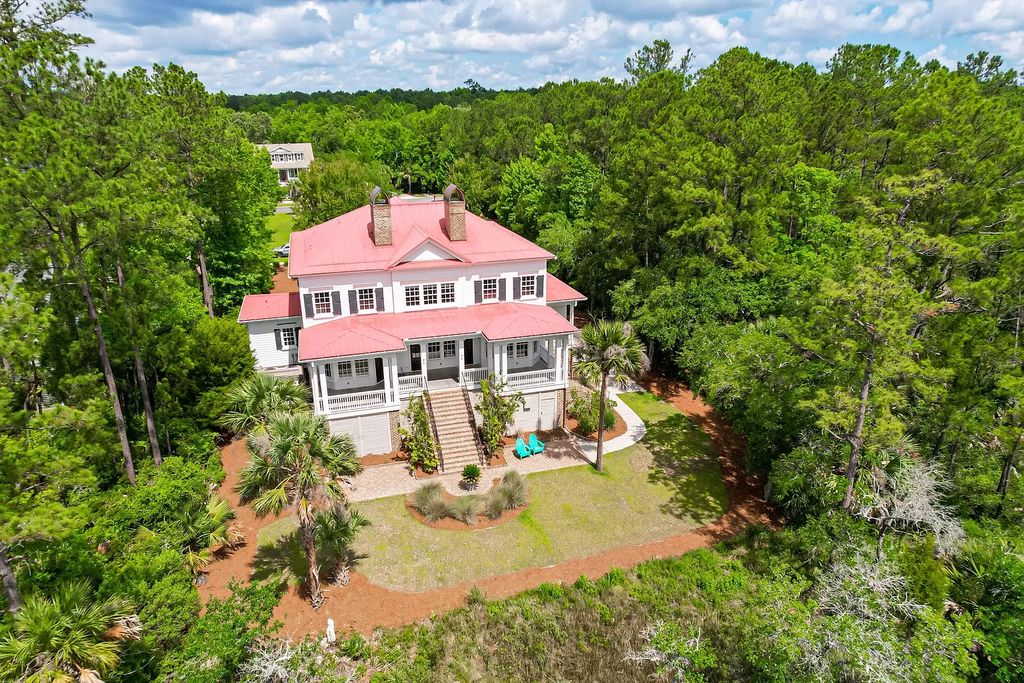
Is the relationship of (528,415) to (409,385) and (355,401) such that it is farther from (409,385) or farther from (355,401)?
(355,401)

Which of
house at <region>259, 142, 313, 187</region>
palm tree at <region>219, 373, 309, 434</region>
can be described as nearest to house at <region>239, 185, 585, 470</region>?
palm tree at <region>219, 373, 309, 434</region>

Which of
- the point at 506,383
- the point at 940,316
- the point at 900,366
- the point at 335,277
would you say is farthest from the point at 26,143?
the point at 940,316

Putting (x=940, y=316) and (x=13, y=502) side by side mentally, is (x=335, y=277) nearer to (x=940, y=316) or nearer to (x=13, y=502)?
(x=13, y=502)

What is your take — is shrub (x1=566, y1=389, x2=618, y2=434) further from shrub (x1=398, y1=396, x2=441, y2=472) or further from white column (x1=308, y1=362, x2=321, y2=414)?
white column (x1=308, y1=362, x2=321, y2=414)

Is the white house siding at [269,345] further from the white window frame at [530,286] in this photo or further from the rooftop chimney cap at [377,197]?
the white window frame at [530,286]

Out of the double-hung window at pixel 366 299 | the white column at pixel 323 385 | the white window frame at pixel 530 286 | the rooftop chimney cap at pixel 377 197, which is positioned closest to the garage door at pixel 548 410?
the white window frame at pixel 530 286

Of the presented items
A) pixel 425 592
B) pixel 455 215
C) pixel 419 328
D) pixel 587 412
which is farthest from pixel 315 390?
pixel 587 412
